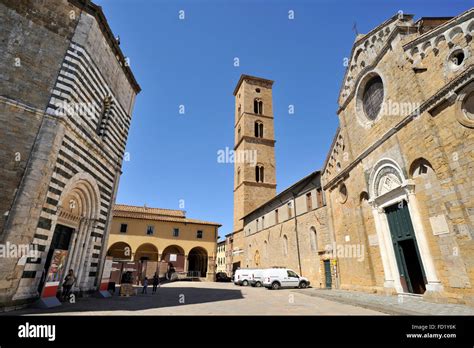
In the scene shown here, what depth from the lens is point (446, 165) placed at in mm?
8867

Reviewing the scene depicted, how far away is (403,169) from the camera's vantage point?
10.9 m

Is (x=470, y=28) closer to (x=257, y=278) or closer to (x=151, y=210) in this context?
(x=257, y=278)

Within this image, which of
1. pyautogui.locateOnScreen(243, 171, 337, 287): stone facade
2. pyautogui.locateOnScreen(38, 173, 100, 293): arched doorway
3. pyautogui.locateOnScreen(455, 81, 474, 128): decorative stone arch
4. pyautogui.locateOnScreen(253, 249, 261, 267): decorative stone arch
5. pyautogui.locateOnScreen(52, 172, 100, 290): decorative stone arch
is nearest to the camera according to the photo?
pyautogui.locateOnScreen(455, 81, 474, 128): decorative stone arch

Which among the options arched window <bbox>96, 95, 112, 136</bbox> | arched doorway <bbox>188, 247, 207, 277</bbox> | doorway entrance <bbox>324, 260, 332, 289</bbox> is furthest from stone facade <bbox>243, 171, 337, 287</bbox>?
arched window <bbox>96, 95, 112, 136</bbox>

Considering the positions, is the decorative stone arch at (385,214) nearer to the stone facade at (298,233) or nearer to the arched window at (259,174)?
the stone facade at (298,233)

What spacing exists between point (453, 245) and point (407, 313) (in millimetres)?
3364

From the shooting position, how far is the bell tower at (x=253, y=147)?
128ft

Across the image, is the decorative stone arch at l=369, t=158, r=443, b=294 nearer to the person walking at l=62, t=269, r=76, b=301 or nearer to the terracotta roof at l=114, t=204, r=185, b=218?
the person walking at l=62, t=269, r=76, b=301

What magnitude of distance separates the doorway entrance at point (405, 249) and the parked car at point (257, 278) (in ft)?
44.8

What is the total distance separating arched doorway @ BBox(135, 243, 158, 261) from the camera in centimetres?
3359

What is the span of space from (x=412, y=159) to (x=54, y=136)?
→ 13927 millimetres

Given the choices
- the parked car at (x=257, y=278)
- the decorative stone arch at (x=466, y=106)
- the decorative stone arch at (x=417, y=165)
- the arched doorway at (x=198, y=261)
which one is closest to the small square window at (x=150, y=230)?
the arched doorway at (x=198, y=261)

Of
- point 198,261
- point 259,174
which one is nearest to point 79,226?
point 259,174

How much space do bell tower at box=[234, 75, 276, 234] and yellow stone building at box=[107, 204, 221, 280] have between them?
256 inches
